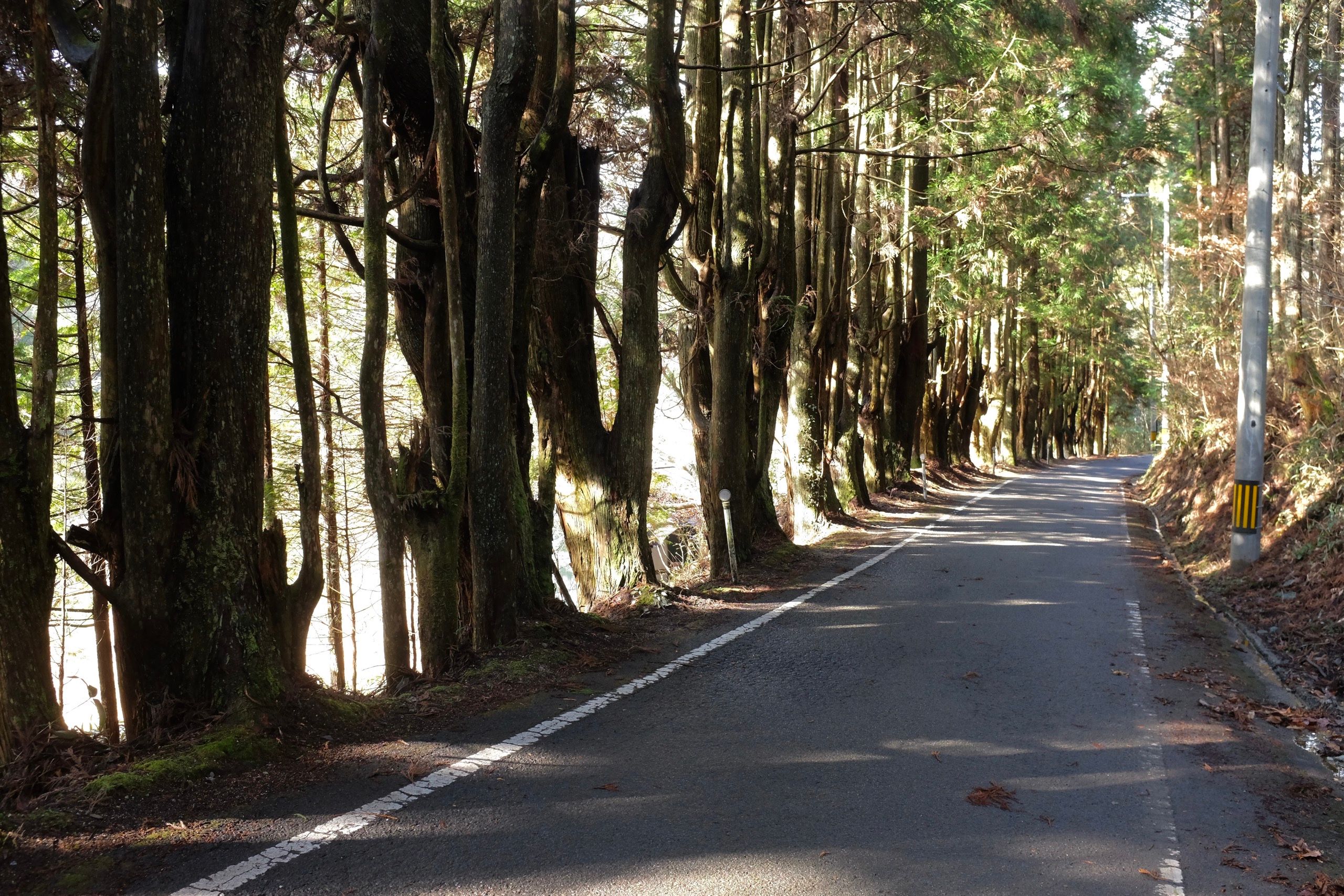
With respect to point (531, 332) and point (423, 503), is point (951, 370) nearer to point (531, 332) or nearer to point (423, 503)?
point (531, 332)

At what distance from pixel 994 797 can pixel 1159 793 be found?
39.7 inches

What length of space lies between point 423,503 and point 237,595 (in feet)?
8.45

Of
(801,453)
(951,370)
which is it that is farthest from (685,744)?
(951,370)

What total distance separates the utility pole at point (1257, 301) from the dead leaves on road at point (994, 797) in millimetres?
10423

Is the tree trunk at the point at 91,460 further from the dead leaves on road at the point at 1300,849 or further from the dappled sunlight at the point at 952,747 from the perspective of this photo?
the dead leaves on road at the point at 1300,849

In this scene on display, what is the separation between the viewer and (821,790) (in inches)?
227

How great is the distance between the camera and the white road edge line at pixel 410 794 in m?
4.36

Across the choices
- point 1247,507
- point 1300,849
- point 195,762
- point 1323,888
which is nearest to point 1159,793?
point 1300,849

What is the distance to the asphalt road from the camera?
461 centimetres

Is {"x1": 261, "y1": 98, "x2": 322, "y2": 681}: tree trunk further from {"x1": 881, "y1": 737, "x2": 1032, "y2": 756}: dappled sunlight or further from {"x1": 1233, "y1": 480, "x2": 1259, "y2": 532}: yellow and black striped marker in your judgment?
{"x1": 1233, "y1": 480, "x2": 1259, "y2": 532}: yellow and black striped marker

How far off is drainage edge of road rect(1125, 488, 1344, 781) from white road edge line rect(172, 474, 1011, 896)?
3.02 metres

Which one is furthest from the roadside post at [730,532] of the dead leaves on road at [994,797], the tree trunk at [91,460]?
the dead leaves on road at [994,797]

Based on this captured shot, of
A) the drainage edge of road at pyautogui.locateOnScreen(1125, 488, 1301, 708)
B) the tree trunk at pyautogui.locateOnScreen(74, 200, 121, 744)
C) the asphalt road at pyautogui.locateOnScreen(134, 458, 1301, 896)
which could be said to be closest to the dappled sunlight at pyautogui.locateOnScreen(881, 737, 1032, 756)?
the asphalt road at pyautogui.locateOnScreen(134, 458, 1301, 896)

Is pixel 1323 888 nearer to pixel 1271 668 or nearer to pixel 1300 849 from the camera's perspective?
pixel 1300 849
